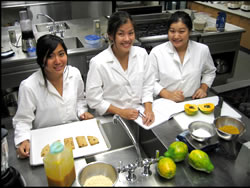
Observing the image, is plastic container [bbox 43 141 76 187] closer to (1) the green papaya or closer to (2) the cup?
(1) the green papaya

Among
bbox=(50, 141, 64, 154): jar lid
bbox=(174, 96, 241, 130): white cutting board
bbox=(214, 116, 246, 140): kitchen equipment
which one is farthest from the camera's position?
bbox=(174, 96, 241, 130): white cutting board

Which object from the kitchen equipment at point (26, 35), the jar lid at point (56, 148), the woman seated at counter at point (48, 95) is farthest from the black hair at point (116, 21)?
the kitchen equipment at point (26, 35)

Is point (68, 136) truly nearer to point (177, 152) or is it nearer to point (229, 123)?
point (177, 152)

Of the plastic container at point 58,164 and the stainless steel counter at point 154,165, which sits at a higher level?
the plastic container at point 58,164

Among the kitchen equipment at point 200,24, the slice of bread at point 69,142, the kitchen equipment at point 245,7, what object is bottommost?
the slice of bread at point 69,142

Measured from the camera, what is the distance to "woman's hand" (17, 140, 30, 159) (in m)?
1.05

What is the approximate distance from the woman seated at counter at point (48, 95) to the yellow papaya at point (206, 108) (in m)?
0.63

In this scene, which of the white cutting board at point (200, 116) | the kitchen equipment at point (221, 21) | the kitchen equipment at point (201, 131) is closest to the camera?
the kitchen equipment at point (201, 131)

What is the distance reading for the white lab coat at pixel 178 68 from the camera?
1.68 meters

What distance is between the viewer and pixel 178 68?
170 cm

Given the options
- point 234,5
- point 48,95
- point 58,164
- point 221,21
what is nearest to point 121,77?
point 48,95

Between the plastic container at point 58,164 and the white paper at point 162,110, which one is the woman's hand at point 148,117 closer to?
the white paper at point 162,110

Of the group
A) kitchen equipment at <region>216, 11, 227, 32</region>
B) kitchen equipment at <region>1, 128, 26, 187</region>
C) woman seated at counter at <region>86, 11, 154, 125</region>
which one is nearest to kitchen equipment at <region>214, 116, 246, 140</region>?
woman seated at counter at <region>86, 11, 154, 125</region>

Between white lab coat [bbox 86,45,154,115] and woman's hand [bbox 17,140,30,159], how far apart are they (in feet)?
1.51
